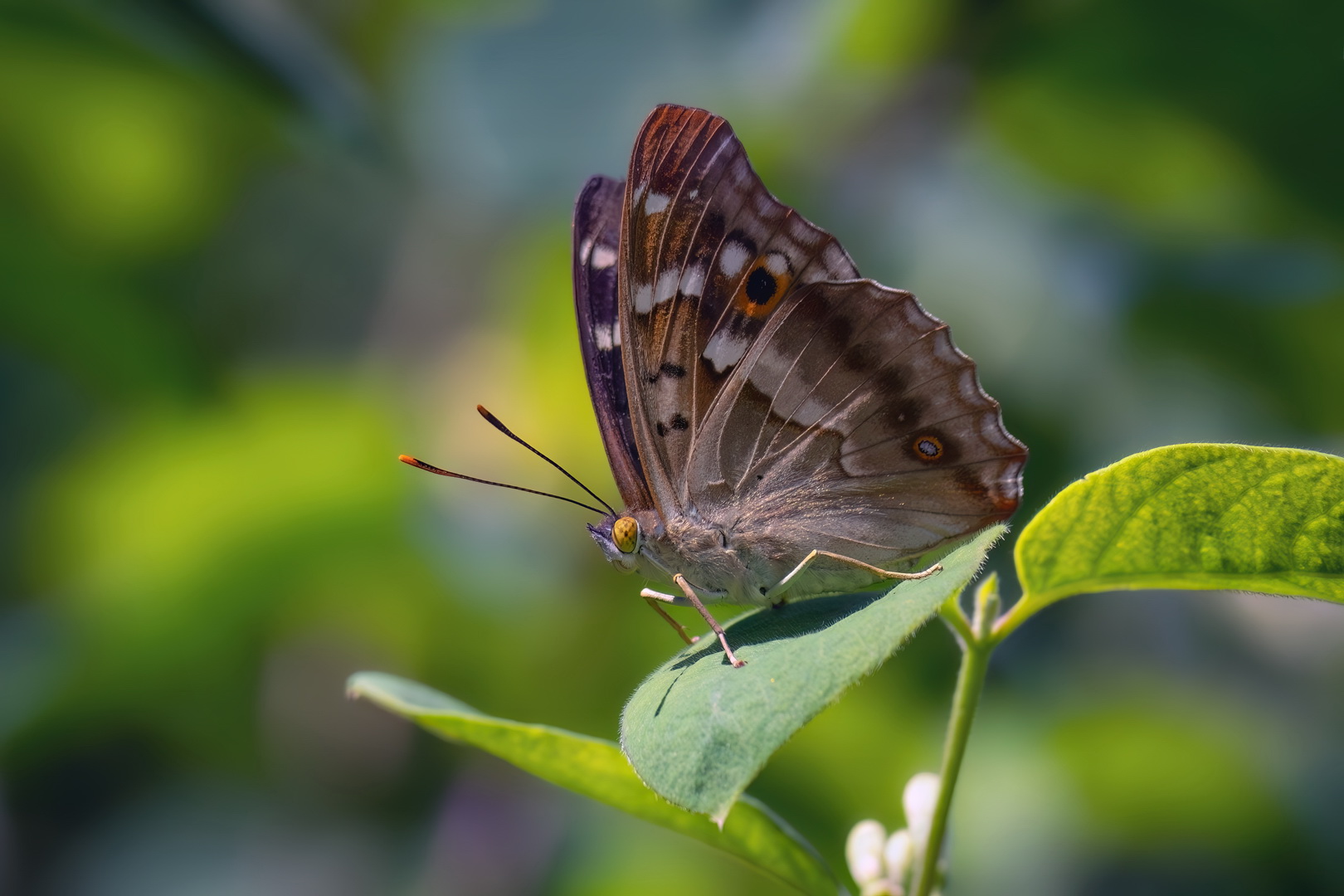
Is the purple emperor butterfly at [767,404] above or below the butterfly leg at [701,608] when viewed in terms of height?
→ above

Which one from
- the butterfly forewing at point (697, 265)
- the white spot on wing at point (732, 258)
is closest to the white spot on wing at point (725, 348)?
A: the butterfly forewing at point (697, 265)

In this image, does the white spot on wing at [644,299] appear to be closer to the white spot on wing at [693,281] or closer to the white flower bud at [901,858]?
the white spot on wing at [693,281]

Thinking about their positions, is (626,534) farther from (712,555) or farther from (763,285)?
(763,285)

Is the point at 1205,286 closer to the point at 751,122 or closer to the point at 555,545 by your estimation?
the point at 751,122

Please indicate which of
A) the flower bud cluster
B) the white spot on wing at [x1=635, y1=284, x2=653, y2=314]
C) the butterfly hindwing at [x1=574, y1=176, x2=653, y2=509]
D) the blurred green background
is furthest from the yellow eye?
the blurred green background

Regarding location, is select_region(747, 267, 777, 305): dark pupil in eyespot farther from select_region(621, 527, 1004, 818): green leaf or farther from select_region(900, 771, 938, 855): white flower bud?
select_region(900, 771, 938, 855): white flower bud

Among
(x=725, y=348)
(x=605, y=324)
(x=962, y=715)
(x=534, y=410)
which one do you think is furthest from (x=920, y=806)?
(x=534, y=410)

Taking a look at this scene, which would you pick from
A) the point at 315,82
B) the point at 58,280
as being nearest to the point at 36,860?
the point at 58,280
